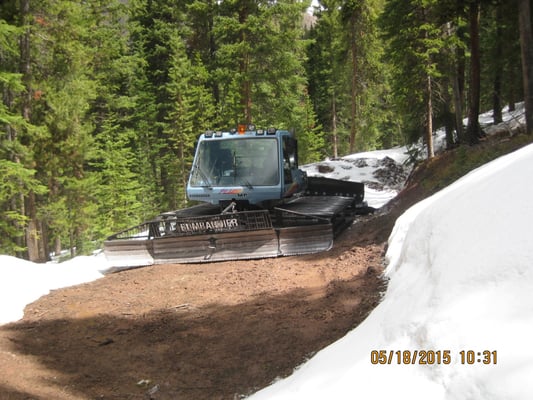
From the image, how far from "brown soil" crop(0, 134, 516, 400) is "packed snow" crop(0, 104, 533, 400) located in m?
0.69

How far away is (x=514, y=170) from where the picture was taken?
411cm

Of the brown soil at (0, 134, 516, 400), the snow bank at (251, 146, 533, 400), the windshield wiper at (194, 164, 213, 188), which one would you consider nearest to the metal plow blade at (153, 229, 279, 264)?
the brown soil at (0, 134, 516, 400)

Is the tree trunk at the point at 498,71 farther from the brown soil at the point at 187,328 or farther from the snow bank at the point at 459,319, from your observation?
the snow bank at the point at 459,319

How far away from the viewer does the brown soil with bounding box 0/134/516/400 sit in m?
4.17

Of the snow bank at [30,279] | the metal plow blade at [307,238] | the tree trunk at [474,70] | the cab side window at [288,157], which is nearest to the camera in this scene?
the snow bank at [30,279]

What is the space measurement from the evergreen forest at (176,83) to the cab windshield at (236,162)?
1611 mm

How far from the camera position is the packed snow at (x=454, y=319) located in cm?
235

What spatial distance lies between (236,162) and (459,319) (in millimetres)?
7435

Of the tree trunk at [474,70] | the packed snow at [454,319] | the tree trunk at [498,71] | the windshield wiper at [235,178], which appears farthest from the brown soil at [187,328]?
the tree trunk at [498,71]

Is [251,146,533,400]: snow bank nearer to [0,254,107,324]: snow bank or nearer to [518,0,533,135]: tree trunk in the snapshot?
[0,254,107,324]: snow bank

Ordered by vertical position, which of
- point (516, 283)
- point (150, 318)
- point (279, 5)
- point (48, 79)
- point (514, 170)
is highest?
point (279, 5)

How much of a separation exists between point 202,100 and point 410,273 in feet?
95.6

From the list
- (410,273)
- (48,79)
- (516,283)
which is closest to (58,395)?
(410,273)

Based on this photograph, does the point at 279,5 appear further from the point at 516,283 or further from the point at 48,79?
the point at 516,283
